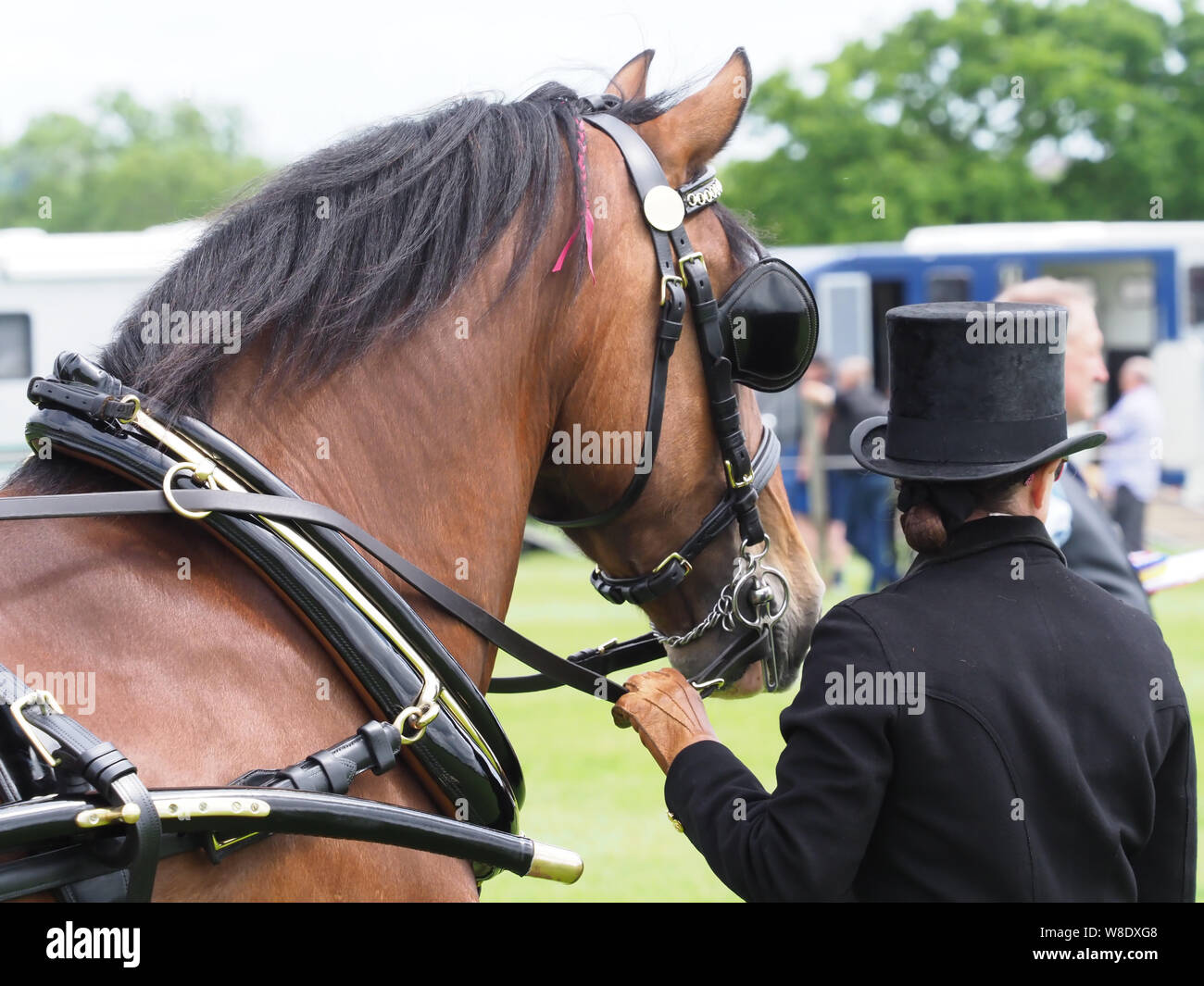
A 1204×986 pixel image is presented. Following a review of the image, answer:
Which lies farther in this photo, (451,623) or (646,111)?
(646,111)

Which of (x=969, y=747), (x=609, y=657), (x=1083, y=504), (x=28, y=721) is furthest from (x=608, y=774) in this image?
(x=28, y=721)

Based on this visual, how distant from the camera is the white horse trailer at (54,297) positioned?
→ 42.2ft

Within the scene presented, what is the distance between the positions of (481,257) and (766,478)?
28.6 inches

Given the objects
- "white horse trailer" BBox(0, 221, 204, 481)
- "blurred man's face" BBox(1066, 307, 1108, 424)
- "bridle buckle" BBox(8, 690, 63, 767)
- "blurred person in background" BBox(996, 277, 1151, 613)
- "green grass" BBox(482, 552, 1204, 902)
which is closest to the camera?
"bridle buckle" BBox(8, 690, 63, 767)

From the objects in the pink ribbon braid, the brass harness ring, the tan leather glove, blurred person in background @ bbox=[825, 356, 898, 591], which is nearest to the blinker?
the pink ribbon braid

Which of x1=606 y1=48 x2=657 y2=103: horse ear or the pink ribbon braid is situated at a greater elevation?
x1=606 y1=48 x2=657 y2=103: horse ear

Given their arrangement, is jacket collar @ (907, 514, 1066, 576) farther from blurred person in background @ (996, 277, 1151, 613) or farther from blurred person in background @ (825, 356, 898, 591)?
blurred person in background @ (825, 356, 898, 591)

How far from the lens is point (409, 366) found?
2.09m

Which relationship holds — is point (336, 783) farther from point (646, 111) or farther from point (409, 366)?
point (646, 111)

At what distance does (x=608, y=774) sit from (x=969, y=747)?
15.6 feet

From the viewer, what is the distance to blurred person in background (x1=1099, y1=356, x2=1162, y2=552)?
972 cm

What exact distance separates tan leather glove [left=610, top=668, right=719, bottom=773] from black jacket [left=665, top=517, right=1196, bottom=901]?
18 centimetres
